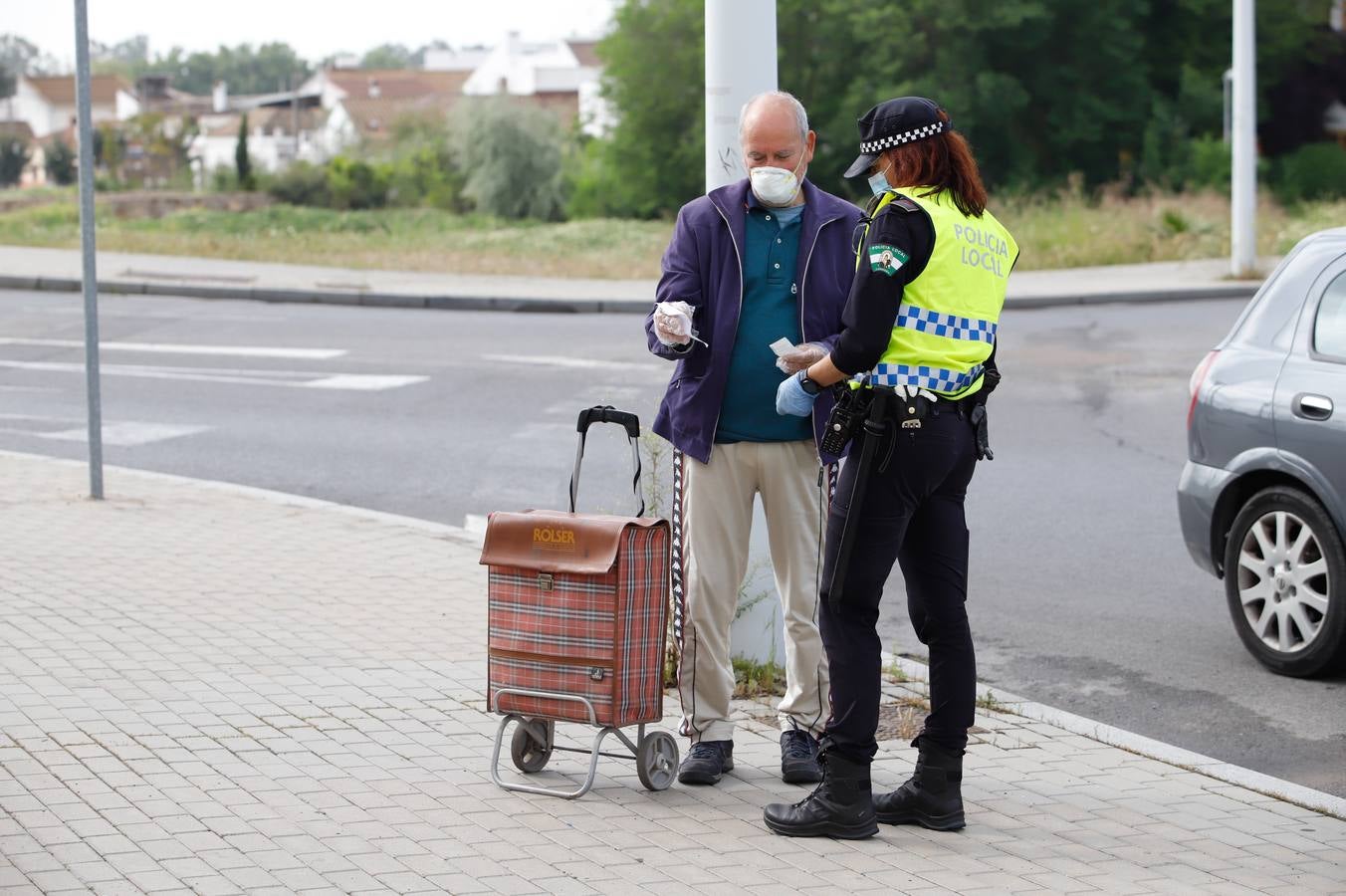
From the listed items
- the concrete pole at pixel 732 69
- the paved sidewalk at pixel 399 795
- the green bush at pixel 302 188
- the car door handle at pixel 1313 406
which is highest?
the green bush at pixel 302 188

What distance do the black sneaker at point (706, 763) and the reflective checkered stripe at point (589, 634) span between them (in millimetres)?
188

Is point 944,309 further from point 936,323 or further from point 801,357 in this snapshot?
point 801,357

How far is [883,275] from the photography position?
4.34 m

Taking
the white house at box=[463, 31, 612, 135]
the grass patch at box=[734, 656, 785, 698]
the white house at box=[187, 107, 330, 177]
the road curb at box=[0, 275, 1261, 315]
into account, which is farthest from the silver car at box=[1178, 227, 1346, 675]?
the white house at box=[187, 107, 330, 177]

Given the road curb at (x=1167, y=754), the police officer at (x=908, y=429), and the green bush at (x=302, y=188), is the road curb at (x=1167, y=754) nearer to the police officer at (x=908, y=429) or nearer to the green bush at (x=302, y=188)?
the police officer at (x=908, y=429)

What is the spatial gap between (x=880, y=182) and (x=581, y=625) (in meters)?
1.43

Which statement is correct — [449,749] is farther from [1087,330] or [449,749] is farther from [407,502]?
[1087,330]

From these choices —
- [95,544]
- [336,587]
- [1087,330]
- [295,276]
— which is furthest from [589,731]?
[295,276]

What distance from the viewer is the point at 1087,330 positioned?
18.4 meters

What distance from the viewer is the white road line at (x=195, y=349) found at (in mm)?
16562

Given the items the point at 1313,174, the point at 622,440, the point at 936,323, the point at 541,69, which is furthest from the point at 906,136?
the point at 541,69

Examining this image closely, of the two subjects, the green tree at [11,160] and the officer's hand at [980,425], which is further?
the green tree at [11,160]

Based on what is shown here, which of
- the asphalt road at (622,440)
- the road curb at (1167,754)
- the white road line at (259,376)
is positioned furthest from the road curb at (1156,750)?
the white road line at (259,376)

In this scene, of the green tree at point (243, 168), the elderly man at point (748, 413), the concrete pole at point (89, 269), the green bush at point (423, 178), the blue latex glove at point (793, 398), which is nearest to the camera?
the blue latex glove at point (793, 398)
